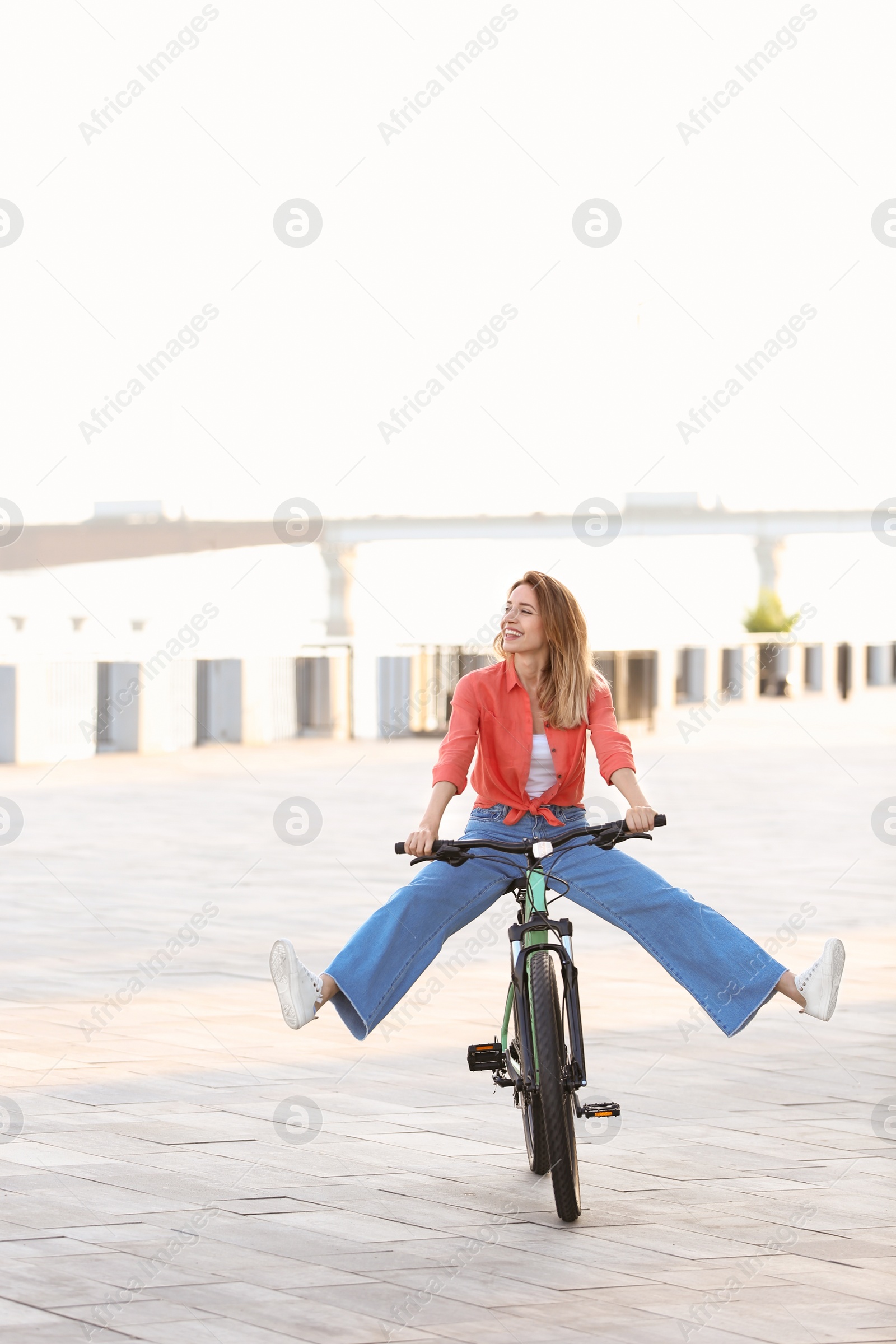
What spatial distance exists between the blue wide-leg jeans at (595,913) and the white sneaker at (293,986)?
0.24 ft

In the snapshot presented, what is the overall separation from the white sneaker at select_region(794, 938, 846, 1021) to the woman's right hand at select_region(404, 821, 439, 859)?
105 cm

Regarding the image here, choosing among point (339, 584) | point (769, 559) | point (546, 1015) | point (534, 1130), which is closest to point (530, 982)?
point (546, 1015)

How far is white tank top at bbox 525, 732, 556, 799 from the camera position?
17.9ft

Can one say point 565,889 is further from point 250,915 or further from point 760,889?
point 760,889

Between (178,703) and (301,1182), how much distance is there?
19.4 meters

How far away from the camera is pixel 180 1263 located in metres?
4.59

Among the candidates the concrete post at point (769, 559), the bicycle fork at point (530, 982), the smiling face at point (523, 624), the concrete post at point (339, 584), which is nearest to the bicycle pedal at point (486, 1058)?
the bicycle fork at point (530, 982)

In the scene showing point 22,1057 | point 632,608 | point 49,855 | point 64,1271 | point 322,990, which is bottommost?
point 632,608

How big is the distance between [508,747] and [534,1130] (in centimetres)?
105

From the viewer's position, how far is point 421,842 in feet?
16.7

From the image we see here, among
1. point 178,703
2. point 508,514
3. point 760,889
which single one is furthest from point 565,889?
point 508,514

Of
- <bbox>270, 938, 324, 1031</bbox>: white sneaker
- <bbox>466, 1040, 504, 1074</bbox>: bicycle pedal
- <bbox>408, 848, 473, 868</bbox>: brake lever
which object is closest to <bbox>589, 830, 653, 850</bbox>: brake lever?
<bbox>408, 848, 473, 868</bbox>: brake lever

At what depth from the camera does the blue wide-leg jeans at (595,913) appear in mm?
5184

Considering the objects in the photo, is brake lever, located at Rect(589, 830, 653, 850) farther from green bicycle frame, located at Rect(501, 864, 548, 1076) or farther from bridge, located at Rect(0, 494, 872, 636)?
bridge, located at Rect(0, 494, 872, 636)
